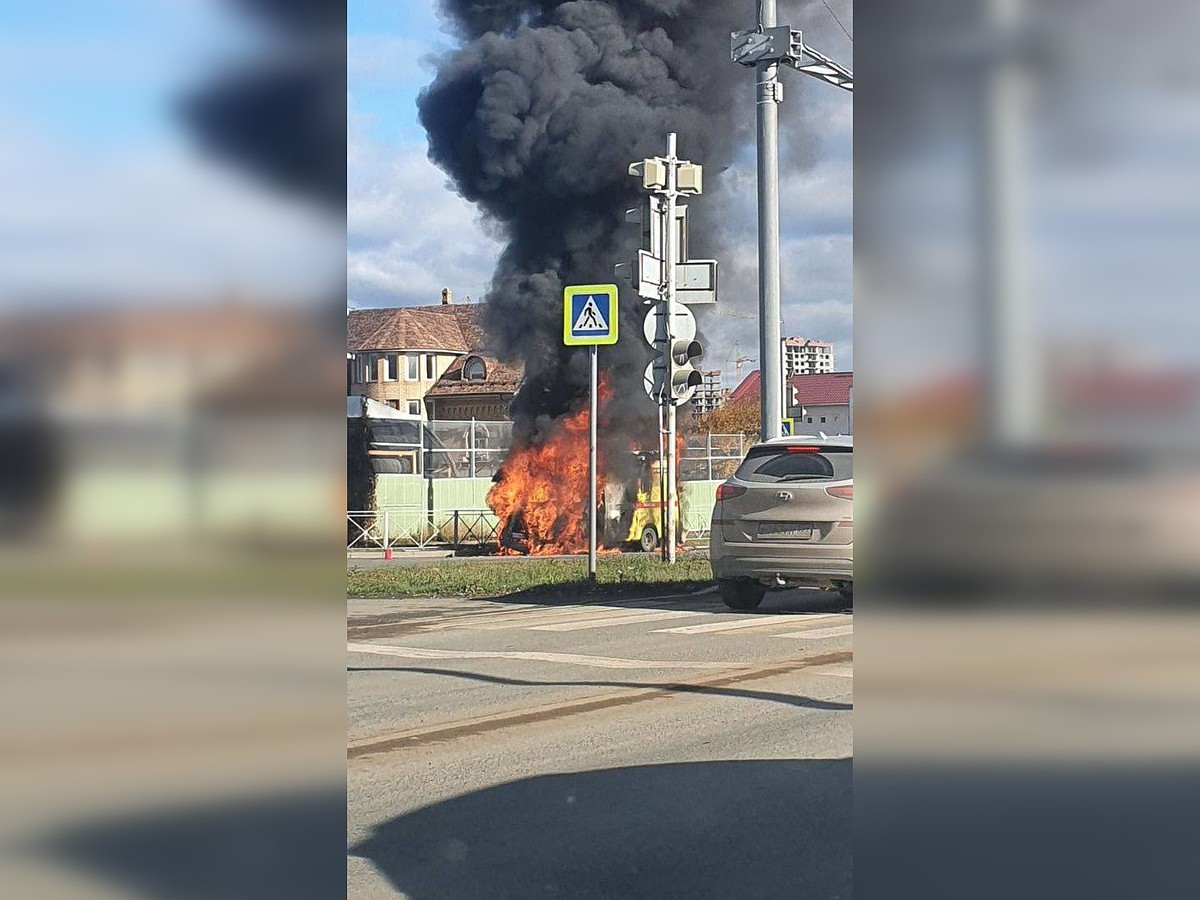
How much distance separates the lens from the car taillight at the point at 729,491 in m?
9.91

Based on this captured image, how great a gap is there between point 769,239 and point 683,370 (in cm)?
152

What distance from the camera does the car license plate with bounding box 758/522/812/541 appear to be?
31.2ft

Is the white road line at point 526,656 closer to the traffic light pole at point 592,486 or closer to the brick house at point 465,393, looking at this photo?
the traffic light pole at point 592,486

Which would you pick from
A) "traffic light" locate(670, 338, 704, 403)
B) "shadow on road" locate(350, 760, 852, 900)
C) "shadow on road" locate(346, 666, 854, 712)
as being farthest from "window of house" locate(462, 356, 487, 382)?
"shadow on road" locate(350, 760, 852, 900)

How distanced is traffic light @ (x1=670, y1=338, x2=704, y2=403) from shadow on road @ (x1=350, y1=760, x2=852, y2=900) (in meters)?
7.90

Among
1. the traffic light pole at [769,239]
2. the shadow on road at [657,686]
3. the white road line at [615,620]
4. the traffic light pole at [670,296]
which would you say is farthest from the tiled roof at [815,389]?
the shadow on road at [657,686]

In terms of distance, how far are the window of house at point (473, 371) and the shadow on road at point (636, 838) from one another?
31.5 meters
